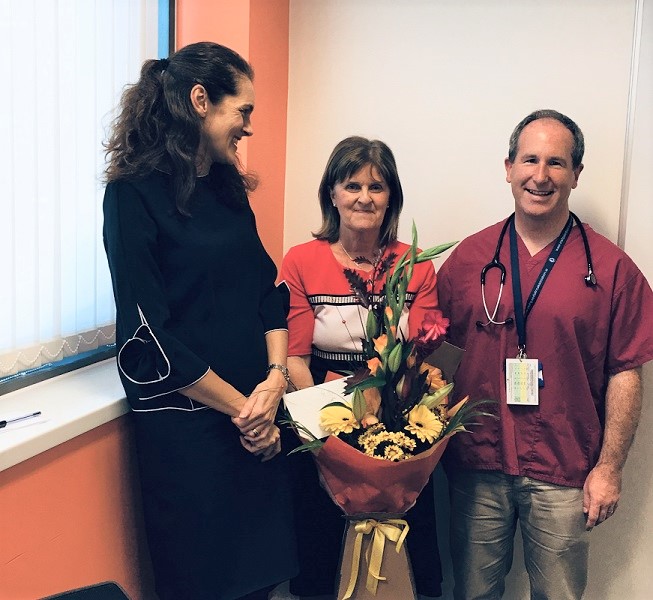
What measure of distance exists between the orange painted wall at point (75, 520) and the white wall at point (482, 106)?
1.16 metres

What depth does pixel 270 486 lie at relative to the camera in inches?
67.3

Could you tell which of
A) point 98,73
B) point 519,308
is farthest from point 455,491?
point 98,73

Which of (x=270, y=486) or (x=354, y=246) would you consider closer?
(x=270, y=486)

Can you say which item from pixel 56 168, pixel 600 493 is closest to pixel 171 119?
pixel 56 168

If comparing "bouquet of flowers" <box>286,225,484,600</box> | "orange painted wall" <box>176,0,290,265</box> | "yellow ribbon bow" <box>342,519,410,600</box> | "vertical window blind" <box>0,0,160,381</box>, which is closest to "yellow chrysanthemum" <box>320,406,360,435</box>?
"bouquet of flowers" <box>286,225,484,600</box>

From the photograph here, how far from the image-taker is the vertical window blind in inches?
61.0

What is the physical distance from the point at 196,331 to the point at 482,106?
4.49 ft

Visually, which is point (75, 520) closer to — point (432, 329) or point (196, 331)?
point (196, 331)

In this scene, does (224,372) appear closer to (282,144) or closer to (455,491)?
(455,491)

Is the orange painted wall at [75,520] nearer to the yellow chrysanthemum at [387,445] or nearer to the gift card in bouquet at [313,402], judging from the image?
the gift card in bouquet at [313,402]

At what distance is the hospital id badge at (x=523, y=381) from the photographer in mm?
1805

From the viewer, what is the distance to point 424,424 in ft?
5.04

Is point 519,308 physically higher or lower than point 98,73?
lower

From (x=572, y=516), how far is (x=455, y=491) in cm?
32
